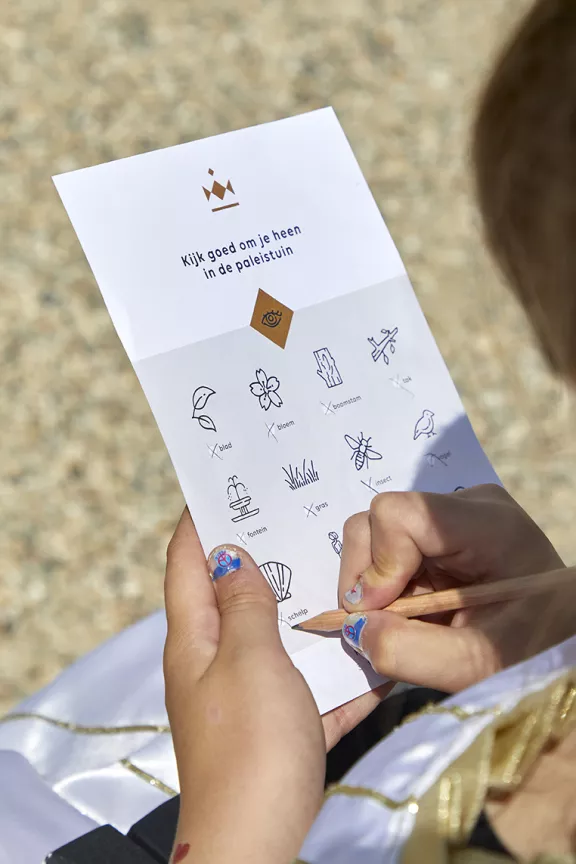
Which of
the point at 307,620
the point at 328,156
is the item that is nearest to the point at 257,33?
the point at 328,156

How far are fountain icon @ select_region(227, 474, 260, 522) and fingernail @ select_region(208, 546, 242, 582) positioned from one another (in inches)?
1.0

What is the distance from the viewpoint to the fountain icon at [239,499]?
636 millimetres

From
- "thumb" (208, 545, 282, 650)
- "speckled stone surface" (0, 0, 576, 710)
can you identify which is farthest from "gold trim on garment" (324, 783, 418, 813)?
"speckled stone surface" (0, 0, 576, 710)

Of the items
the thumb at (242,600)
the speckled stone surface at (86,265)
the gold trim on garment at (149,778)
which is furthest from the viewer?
the speckled stone surface at (86,265)

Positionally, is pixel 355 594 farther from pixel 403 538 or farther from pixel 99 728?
pixel 99 728

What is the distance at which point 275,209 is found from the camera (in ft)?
2.23

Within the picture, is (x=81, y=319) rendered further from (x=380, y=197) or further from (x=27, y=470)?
(x=380, y=197)

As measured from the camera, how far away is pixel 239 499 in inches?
25.2

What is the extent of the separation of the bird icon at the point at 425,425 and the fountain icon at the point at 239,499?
0.17 m

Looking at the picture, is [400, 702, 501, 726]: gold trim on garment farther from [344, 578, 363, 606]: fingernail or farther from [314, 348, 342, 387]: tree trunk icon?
[314, 348, 342, 387]: tree trunk icon

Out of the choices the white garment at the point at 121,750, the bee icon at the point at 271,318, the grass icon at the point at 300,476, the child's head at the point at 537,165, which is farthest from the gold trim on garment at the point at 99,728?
→ the child's head at the point at 537,165

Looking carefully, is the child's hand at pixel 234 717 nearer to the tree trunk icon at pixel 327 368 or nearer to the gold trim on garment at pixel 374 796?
the gold trim on garment at pixel 374 796

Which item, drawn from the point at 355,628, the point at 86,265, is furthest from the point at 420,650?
the point at 86,265

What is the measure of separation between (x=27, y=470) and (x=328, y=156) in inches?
31.6
